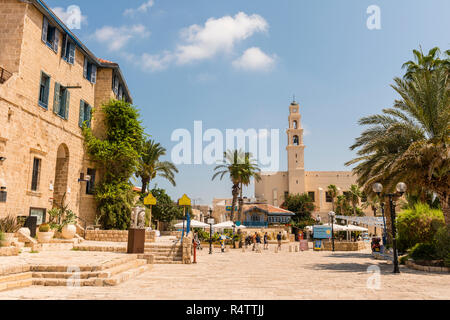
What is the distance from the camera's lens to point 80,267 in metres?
8.27

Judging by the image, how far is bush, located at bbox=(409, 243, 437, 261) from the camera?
12292 millimetres

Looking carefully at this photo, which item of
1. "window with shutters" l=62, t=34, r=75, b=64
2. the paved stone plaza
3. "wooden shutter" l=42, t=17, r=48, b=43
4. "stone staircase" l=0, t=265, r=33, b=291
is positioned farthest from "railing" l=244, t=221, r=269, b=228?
"stone staircase" l=0, t=265, r=33, b=291

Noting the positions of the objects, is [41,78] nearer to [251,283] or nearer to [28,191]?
[28,191]

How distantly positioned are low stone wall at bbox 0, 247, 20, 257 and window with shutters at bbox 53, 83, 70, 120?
357 inches

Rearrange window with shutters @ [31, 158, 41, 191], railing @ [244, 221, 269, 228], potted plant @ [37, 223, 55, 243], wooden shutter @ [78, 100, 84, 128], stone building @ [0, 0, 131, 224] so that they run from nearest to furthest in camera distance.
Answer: potted plant @ [37, 223, 55, 243] < stone building @ [0, 0, 131, 224] < window with shutters @ [31, 158, 41, 191] < wooden shutter @ [78, 100, 84, 128] < railing @ [244, 221, 269, 228]

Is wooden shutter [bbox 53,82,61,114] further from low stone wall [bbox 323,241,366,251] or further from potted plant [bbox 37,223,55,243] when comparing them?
low stone wall [bbox 323,241,366,251]

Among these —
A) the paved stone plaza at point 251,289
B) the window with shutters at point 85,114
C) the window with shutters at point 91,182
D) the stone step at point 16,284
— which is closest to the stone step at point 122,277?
Result: the paved stone plaza at point 251,289

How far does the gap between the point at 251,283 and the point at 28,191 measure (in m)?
11.8

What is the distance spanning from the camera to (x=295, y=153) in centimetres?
6544

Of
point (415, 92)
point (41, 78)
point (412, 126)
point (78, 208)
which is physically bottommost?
point (78, 208)

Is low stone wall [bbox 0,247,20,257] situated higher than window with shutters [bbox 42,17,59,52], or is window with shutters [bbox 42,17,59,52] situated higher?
window with shutters [bbox 42,17,59,52]

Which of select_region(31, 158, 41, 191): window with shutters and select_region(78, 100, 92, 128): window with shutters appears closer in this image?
select_region(31, 158, 41, 191): window with shutters

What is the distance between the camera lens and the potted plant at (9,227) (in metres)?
12.0
